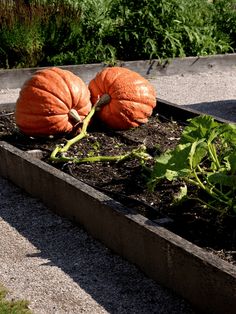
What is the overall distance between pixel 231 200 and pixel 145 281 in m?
0.64

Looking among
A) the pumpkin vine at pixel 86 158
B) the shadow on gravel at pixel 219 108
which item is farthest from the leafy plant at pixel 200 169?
the shadow on gravel at pixel 219 108

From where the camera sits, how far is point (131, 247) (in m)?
4.71

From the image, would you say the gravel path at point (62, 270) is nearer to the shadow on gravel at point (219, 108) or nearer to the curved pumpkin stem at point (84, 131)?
the curved pumpkin stem at point (84, 131)

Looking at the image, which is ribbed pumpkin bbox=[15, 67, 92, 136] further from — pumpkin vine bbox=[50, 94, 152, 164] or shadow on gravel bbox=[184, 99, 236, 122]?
shadow on gravel bbox=[184, 99, 236, 122]

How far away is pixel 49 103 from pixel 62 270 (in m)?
1.95

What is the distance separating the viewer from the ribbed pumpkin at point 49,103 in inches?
252

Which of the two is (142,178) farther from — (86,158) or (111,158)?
(86,158)

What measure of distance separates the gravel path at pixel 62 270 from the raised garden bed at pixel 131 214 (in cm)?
7

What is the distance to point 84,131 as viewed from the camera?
21.4 feet

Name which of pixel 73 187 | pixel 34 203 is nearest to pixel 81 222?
pixel 73 187

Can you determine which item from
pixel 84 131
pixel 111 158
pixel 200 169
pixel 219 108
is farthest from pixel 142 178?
pixel 219 108

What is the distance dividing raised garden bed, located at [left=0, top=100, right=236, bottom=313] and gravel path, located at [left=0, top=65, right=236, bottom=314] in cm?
7

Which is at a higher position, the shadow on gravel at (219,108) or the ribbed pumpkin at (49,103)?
the ribbed pumpkin at (49,103)

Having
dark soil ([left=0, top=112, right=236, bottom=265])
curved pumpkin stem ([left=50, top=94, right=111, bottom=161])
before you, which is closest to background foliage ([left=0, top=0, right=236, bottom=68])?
dark soil ([left=0, top=112, right=236, bottom=265])
